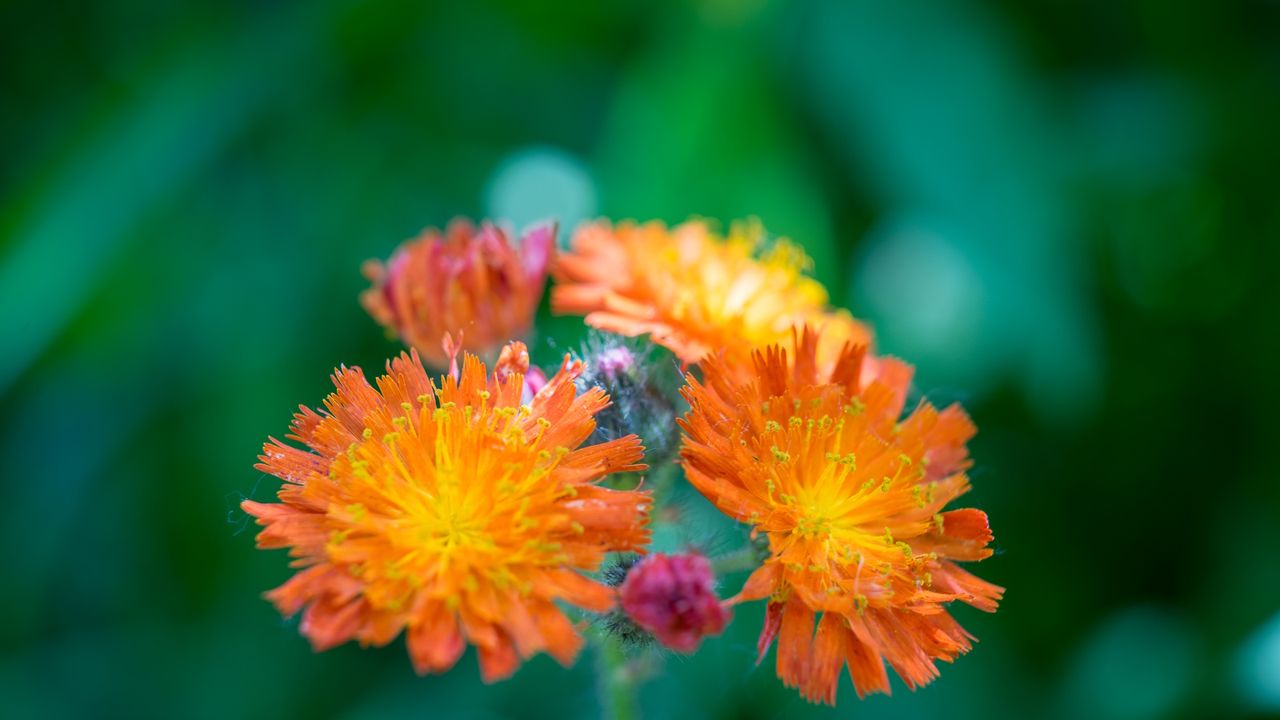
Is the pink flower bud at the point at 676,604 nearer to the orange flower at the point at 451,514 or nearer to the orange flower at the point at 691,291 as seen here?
the orange flower at the point at 451,514

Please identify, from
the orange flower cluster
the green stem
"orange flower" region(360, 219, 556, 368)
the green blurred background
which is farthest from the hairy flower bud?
the green blurred background

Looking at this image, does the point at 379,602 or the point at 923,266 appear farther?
the point at 923,266

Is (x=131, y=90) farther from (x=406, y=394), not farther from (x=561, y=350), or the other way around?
(x=406, y=394)

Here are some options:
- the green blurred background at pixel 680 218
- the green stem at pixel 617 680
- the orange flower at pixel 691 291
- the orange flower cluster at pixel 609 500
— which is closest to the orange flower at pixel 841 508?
the orange flower cluster at pixel 609 500

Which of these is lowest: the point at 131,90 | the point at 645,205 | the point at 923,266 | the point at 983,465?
the point at 983,465

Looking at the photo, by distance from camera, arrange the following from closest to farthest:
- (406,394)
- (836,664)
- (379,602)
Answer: (379,602), (836,664), (406,394)

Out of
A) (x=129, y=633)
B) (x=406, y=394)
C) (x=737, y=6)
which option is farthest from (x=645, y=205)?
(x=129, y=633)
